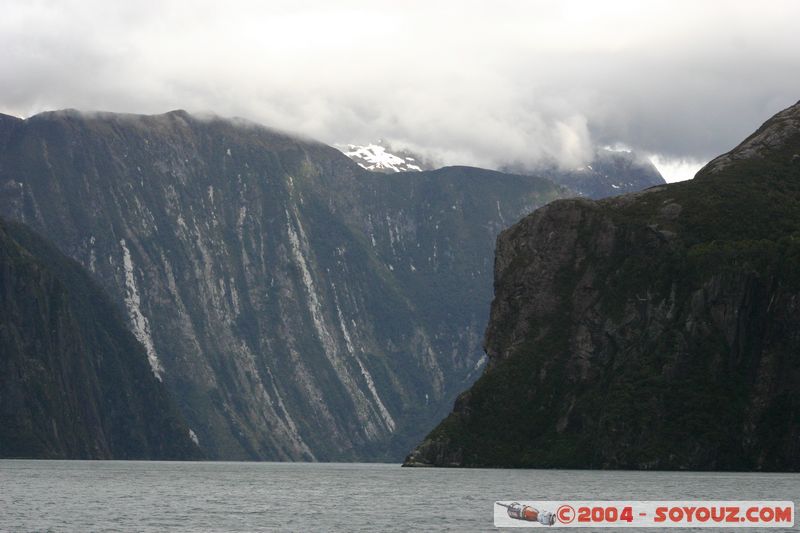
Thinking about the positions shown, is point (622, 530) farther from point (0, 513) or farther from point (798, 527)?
point (0, 513)

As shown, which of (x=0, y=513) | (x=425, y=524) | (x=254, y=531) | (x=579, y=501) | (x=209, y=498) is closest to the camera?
(x=254, y=531)

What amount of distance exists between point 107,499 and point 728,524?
75995 millimetres

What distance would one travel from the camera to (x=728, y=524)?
141375 mm

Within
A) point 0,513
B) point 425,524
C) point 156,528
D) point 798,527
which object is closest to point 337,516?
point 425,524

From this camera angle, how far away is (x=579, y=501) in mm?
170500

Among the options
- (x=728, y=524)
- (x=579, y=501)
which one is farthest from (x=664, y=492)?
(x=728, y=524)

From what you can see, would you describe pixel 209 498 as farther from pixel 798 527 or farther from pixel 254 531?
pixel 798 527

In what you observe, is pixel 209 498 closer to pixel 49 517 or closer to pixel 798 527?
pixel 49 517

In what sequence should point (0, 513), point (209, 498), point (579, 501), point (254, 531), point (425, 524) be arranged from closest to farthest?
point (254, 531), point (425, 524), point (0, 513), point (579, 501), point (209, 498)

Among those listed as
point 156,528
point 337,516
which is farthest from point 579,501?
point 156,528

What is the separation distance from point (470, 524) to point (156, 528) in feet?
94.8

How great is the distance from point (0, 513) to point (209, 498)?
39129 millimetres

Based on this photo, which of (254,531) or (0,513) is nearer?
(254,531)

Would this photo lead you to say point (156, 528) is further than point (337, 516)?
No
